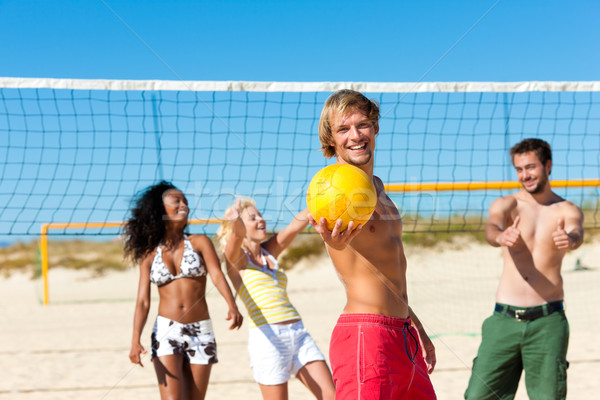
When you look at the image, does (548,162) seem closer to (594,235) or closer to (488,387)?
(488,387)

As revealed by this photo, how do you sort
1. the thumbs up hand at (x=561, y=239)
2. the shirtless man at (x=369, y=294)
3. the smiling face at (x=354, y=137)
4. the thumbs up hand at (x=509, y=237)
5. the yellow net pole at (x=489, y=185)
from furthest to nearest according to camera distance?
1. the yellow net pole at (x=489, y=185)
2. the thumbs up hand at (x=561, y=239)
3. the thumbs up hand at (x=509, y=237)
4. the smiling face at (x=354, y=137)
5. the shirtless man at (x=369, y=294)

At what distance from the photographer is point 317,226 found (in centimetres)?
221

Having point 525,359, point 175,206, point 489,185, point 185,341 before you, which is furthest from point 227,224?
point 489,185

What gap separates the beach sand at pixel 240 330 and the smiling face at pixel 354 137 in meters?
3.22

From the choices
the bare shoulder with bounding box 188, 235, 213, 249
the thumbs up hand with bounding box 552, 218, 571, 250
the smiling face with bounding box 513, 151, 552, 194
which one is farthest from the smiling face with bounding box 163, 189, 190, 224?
the thumbs up hand with bounding box 552, 218, 571, 250

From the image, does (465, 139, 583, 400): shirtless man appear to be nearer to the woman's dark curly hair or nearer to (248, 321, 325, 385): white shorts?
(248, 321, 325, 385): white shorts

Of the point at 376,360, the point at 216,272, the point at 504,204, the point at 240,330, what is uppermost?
the point at 504,204

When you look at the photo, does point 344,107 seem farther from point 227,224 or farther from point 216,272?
point 227,224

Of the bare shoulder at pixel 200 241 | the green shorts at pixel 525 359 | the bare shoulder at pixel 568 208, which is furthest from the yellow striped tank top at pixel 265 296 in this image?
the bare shoulder at pixel 568 208

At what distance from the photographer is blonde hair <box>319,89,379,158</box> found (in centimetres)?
247

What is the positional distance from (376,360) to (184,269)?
5.93 feet

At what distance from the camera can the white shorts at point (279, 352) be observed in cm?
351

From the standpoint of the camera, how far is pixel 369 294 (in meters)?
2.38

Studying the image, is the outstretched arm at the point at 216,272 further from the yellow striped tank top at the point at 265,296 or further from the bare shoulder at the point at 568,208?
the bare shoulder at the point at 568,208
